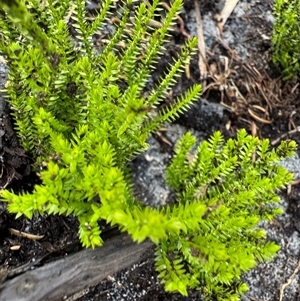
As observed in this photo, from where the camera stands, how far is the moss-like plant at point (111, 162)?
129 centimetres

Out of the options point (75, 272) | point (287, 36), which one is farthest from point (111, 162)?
point (287, 36)

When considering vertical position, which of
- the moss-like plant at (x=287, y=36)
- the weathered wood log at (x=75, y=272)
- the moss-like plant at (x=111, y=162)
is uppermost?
the moss-like plant at (x=287, y=36)

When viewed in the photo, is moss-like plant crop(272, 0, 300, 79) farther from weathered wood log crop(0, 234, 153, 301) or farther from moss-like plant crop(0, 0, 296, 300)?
weathered wood log crop(0, 234, 153, 301)

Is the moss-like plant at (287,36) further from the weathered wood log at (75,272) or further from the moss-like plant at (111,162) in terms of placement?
the weathered wood log at (75,272)

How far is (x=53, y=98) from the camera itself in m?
1.51

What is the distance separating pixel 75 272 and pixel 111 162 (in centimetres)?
51

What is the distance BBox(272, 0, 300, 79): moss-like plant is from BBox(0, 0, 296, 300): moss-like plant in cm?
67

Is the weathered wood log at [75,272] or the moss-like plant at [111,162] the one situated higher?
the moss-like plant at [111,162]

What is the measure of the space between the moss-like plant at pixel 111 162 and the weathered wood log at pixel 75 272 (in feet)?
0.67

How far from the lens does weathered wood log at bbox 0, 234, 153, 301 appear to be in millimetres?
1605

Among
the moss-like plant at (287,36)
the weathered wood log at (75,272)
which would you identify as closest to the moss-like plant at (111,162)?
the weathered wood log at (75,272)

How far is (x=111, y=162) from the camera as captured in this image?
1.37 meters

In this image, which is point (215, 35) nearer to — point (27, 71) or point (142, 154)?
point (142, 154)

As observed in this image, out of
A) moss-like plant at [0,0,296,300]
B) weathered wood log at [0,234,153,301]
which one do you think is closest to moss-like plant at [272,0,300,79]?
moss-like plant at [0,0,296,300]
